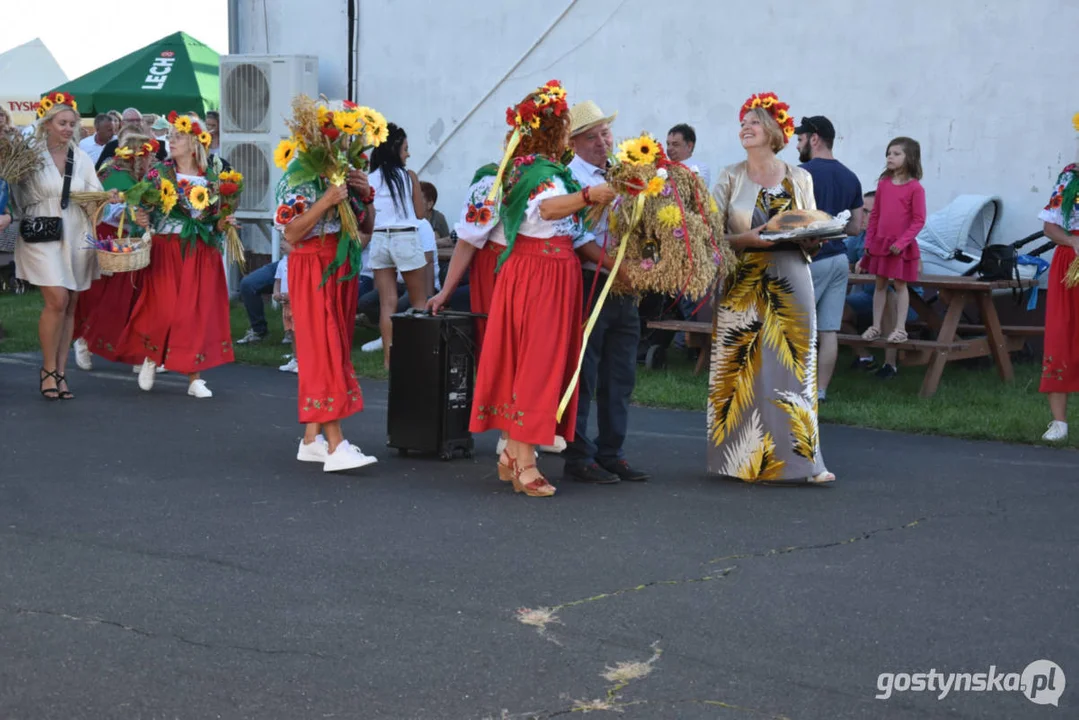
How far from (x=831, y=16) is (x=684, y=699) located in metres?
10.4

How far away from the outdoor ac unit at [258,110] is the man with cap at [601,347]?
30.9 ft

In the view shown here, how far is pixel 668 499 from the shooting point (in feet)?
23.9

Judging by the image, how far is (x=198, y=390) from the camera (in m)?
10.7

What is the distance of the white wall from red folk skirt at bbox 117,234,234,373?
5.57 metres

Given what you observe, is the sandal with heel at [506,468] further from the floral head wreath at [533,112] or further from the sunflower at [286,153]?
the sunflower at [286,153]

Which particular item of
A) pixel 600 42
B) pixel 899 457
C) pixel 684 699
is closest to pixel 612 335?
pixel 899 457

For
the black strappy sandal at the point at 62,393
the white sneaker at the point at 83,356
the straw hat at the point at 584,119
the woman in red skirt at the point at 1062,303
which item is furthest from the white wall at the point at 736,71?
the straw hat at the point at 584,119

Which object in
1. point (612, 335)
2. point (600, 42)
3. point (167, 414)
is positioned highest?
point (600, 42)

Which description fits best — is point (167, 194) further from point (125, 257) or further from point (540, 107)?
point (540, 107)

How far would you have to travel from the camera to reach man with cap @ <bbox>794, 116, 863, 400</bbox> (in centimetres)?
1020

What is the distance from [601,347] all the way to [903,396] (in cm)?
419

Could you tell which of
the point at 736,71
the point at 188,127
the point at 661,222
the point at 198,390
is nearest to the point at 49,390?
the point at 198,390

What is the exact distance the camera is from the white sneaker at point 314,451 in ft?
26.6

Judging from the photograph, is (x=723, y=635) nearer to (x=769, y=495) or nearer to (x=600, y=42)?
(x=769, y=495)
